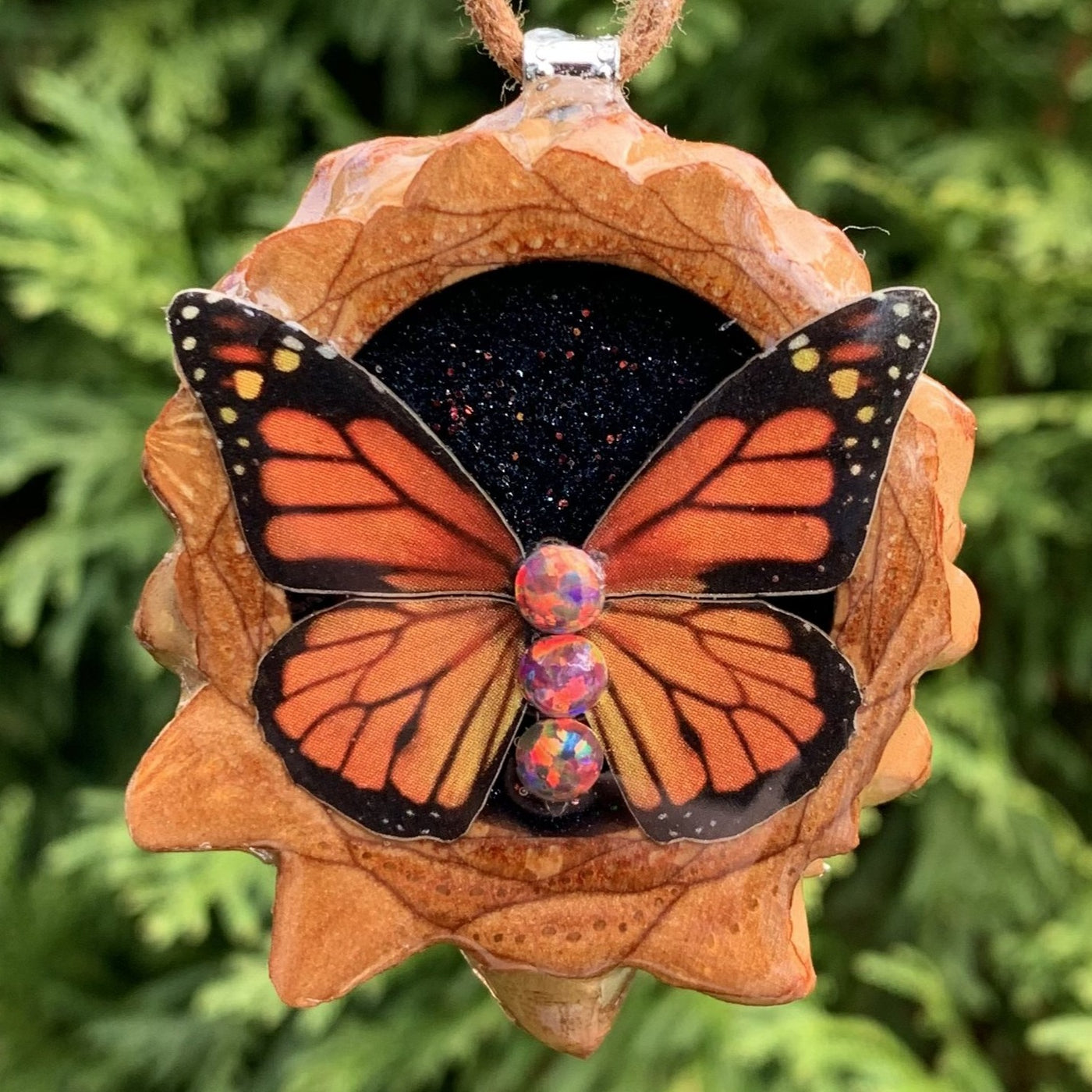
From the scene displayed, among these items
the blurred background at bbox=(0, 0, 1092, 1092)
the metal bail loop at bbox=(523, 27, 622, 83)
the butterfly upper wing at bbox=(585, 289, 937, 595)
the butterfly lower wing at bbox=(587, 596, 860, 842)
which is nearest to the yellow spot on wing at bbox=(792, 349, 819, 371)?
the butterfly upper wing at bbox=(585, 289, 937, 595)

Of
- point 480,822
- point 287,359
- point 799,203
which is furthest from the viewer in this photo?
point 799,203

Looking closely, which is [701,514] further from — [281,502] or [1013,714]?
[1013,714]

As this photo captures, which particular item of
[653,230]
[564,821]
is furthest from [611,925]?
[653,230]

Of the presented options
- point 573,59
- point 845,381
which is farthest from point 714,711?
point 573,59

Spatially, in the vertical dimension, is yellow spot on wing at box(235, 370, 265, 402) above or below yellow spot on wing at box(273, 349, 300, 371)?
below

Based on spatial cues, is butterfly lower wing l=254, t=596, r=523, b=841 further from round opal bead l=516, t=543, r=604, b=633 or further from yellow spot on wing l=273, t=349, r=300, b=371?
yellow spot on wing l=273, t=349, r=300, b=371

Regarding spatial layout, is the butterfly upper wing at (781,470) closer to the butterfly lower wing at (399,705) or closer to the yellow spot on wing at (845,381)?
the yellow spot on wing at (845,381)

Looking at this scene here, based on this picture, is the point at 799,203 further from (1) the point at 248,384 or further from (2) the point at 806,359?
(1) the point at 248,384
